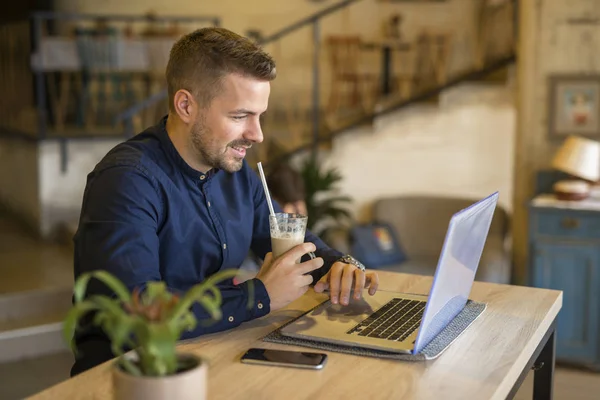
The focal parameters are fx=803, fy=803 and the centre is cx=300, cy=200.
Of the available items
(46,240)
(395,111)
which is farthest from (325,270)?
(46,240)

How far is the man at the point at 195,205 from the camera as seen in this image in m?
1.87

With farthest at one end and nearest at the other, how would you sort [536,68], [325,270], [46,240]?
1. [46,240]
2. [536,68]
3. [325,270]

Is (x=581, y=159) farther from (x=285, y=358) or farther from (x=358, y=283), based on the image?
(x=285, y=358)

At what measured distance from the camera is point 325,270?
2.24 meters

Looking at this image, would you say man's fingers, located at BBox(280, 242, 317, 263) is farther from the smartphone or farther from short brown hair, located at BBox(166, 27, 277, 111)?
short brown hair, located at BBox(166, 27, 277, 111)

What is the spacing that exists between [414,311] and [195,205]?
0.65 meters

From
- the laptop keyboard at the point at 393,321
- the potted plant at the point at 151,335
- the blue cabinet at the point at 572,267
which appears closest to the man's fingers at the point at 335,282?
the laptop keyboard at the point at 393,321

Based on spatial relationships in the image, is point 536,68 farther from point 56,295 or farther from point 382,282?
point 56,295

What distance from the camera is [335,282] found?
2.00m

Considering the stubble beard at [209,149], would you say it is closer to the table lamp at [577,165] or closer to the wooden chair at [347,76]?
the table lamp at [577,165]

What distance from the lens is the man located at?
1866mm

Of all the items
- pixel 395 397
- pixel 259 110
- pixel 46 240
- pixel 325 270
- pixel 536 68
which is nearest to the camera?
pixel 395 397

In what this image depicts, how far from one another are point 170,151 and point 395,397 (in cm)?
98

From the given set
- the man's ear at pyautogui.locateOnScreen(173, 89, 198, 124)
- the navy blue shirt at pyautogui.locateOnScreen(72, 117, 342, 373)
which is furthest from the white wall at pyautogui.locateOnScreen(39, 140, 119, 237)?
the man's ear at pyautogui.locateOnScreen(173, 89, 198, 124)
